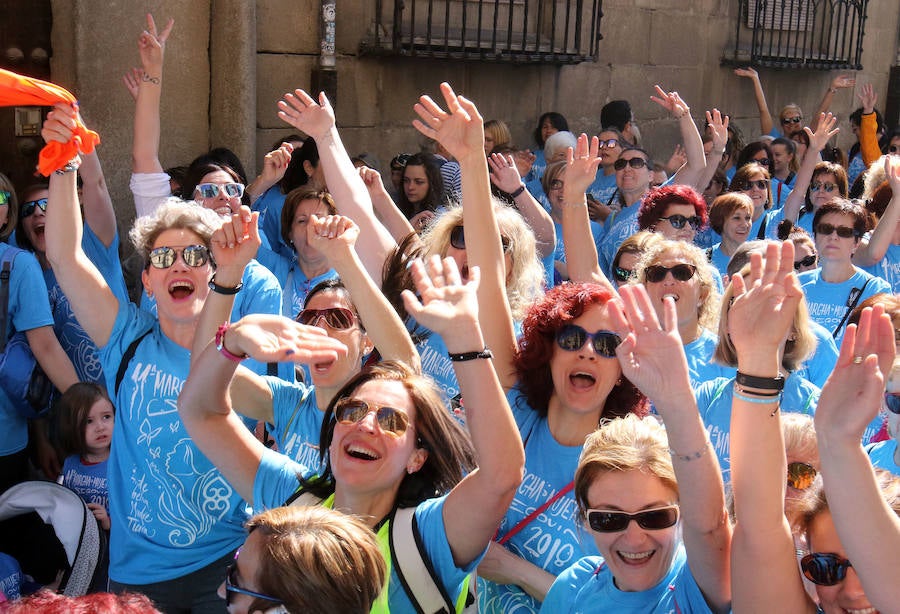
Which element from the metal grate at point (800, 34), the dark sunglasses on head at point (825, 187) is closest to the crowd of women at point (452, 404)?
the dark sunglasses on head at point (825, 187)

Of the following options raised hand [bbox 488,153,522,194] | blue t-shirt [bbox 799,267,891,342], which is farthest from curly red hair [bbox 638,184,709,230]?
raised hand [bbox 488,153,522,194]

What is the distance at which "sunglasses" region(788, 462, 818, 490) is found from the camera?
257cm

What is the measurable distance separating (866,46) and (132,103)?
9.37m

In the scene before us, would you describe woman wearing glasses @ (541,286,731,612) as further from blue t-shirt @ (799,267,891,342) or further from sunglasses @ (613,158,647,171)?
sunglasses @ (613,158,647,171)

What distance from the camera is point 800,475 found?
8.55 ft

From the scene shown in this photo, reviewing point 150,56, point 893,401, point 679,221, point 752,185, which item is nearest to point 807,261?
point 679,221

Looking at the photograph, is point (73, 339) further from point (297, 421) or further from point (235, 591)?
point (235, 591)

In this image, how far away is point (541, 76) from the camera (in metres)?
8.72

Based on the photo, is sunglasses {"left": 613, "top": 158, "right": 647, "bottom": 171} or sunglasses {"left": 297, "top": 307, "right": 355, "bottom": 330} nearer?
sunglasses {"left": 297, "top": 307, "right": 355, "bottom": 330}

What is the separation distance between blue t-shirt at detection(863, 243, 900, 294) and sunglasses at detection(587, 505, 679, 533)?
3.86 m

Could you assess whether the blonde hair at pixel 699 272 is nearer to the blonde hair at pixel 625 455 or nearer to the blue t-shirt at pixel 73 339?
the blonde hair at pixel 625 455

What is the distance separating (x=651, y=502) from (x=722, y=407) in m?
0.91

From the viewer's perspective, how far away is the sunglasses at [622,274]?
175 inches

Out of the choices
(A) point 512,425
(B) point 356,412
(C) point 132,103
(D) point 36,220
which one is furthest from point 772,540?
(C) point 132,103
